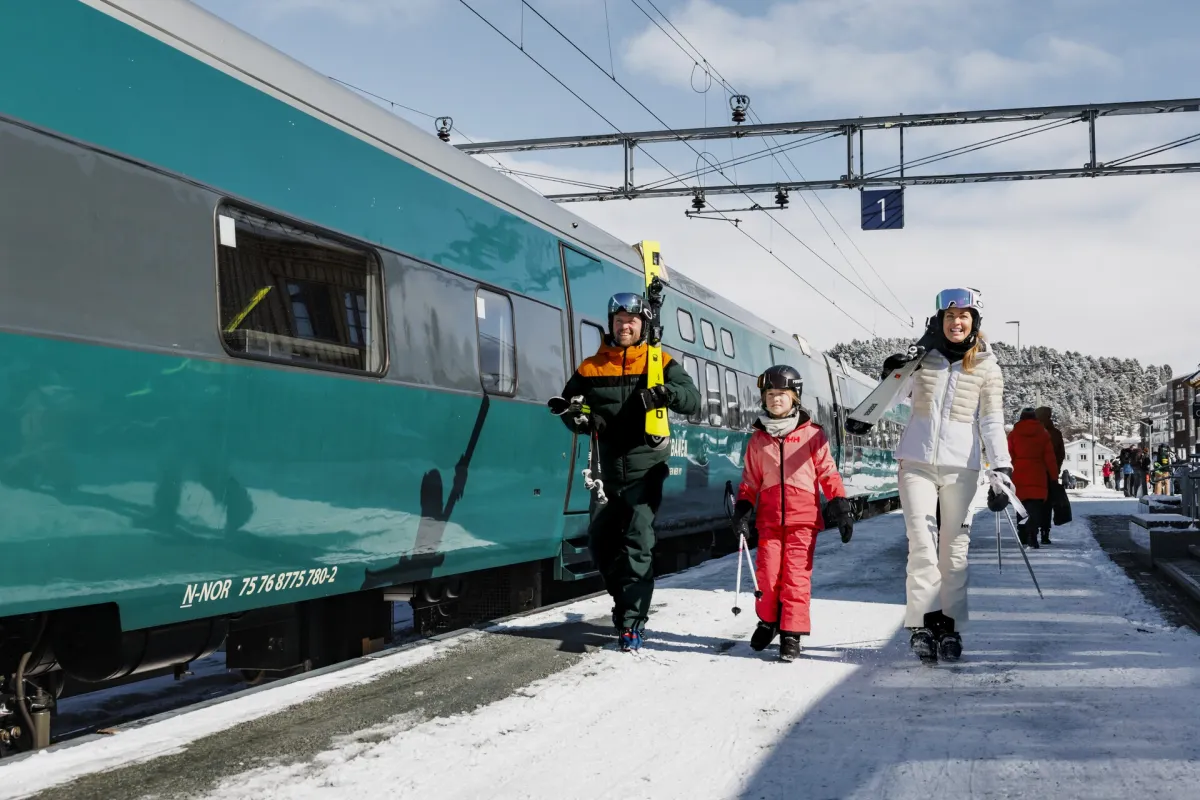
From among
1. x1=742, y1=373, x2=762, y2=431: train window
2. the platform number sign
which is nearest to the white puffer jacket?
x1=742, y1=373, x2=762, y2=431: train window

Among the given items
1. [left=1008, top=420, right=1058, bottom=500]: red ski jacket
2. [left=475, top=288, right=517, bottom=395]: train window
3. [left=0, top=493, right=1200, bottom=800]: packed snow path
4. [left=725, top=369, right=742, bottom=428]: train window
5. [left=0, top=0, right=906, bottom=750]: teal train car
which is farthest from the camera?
[left=725, top=369, right=742, bottom=428]: train window

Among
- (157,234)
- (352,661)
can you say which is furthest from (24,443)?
(352,661)

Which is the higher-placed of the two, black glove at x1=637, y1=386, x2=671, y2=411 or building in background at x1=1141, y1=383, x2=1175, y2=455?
building in background at x1=1141, y1=383, x2=1175, y2=455

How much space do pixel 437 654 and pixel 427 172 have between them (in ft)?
9.09

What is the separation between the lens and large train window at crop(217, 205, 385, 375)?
16.1 feet

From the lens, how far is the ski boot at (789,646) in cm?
598

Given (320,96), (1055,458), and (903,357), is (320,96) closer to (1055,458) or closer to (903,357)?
(903,357)

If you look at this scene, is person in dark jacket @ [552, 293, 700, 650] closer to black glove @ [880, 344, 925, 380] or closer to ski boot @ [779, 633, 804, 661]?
ski boot @ [779, 633, 804, 661]

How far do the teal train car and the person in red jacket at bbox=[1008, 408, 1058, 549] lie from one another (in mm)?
7610

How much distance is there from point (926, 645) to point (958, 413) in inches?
47.3

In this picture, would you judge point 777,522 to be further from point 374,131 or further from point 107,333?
point 107,333

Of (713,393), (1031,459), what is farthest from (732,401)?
(1031,459)

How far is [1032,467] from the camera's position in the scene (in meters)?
13.7

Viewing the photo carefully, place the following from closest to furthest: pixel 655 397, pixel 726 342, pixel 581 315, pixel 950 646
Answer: pixel 950 646, pixel 655 397, pixel 581 315, pixel 726 342
